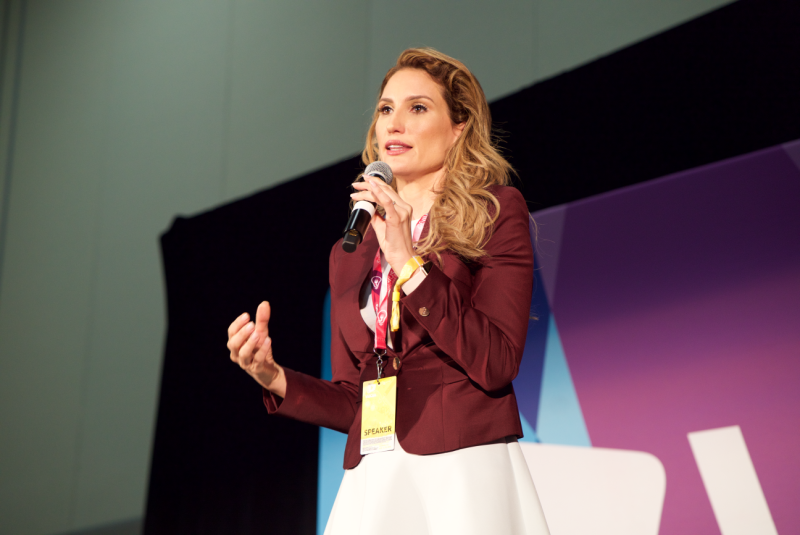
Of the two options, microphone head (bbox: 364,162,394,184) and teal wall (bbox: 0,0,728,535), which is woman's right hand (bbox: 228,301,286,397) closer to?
microphone head (bbox: 364,162,394,184)

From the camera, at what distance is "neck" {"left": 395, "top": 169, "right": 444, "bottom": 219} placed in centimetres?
140

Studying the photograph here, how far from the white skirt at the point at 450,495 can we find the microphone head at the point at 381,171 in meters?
0.50

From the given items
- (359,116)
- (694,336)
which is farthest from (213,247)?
(694,336)

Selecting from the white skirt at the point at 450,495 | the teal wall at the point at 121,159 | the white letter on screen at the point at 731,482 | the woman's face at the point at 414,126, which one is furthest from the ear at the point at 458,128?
the teal wall at the point at 121,159

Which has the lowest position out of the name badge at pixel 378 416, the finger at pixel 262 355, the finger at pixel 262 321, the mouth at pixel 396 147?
the name badge at pixel 378 416

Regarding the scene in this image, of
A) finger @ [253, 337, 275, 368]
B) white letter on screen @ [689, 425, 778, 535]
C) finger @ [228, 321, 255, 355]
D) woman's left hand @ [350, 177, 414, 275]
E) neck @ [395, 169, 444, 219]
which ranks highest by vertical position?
neck @ [395, 169, 444, 219]

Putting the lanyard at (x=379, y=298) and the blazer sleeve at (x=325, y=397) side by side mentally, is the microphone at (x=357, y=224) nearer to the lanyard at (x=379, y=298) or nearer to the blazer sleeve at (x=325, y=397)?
the lanyard at (x=379, y=298)

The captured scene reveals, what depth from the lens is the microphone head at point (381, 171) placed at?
4.40 ft

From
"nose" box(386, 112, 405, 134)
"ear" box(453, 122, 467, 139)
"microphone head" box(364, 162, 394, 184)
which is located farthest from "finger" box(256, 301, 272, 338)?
"ear" box(453, 122, 467, 139)

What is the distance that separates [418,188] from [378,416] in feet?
1.59

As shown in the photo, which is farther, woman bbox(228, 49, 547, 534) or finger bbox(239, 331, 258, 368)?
finger bbox(239, 331, 258, 368)

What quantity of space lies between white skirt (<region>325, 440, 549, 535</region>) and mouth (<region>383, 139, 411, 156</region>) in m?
0.57

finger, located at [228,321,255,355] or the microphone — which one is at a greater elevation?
the microphone

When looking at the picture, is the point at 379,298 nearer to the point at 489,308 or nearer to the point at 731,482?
the point at 489,308
